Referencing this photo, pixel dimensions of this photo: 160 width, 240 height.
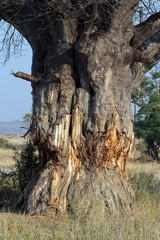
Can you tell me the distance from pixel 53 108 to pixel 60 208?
1853 mm

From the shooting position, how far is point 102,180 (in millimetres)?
6504

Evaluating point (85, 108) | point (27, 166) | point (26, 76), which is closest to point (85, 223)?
point (85, 108)

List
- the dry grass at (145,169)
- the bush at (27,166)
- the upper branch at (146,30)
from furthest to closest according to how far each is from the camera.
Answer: the dry grass at (145,169) → the bush at (27,166) → the upper branch at (146,30)

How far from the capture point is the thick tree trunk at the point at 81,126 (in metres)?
6.38

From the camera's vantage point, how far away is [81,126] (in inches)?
258

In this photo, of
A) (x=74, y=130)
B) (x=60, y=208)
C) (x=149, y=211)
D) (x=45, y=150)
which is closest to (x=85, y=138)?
(x=74, y=130)

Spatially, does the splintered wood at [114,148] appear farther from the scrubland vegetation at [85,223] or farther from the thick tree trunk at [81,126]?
the scrubland vegetation at [85,223]

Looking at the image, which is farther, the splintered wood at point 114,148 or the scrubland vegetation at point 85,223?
the splintered wood at point 114,148

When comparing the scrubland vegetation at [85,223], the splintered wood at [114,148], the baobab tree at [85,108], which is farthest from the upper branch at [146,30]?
the scrubland vegetation at [85,223]

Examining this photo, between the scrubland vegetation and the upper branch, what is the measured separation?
10.8ft

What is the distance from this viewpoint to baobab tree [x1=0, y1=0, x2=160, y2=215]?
6.37 meters

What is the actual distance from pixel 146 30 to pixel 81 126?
2.34 m

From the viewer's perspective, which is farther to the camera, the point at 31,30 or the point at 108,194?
the point at 31,30

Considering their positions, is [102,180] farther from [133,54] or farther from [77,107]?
[133,54]
